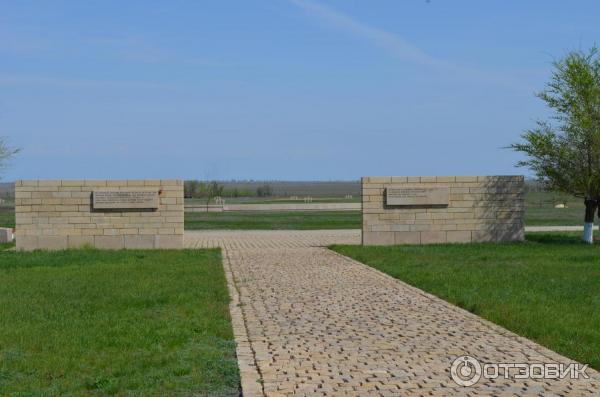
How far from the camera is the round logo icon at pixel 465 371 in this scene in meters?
6.81

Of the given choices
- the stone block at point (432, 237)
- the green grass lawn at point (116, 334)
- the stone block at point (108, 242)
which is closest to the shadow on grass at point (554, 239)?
the stone block at point (432, 237)

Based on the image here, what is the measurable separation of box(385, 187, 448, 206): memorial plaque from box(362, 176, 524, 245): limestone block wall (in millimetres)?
134

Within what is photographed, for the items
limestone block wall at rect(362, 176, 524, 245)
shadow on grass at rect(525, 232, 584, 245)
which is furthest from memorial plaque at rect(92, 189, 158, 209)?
shadow on grass at rect(525, 232, 584, 245)

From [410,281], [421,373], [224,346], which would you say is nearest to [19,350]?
[224,346]

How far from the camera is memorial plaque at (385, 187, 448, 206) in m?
23.1

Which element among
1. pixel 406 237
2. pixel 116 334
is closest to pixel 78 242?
pixel 406 237

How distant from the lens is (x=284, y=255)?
2025 centimetres

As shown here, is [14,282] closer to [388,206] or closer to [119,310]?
[119,310]

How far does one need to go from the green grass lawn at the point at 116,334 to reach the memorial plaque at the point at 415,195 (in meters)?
8.29

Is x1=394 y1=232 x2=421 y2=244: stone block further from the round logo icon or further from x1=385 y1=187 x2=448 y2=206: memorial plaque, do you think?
the round logo icon

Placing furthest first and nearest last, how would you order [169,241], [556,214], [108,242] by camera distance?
[556,214] < [169,241] < [108,242]

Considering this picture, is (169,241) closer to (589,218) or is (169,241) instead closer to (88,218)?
(88,218)

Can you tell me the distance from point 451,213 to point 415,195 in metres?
1.24

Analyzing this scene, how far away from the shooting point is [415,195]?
23.2 metres
